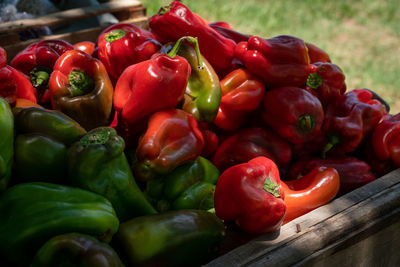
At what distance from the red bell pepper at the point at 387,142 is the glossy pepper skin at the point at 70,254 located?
55.9 inches

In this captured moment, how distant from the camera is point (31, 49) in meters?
2.20

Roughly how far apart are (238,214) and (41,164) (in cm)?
73

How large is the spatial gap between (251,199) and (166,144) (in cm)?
41

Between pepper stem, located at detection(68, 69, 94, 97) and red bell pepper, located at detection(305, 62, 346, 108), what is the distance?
→ 1.04 metres

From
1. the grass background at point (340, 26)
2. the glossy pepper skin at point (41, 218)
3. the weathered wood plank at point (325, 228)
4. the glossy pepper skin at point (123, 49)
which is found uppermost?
the glossy pepper skin at point (123, 49)

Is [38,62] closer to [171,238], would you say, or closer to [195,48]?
[195,48]

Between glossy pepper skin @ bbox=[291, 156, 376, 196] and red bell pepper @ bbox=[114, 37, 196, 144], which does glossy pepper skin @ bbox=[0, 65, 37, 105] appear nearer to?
red bell pepper @ bbox=[114, 37, 196, 144]

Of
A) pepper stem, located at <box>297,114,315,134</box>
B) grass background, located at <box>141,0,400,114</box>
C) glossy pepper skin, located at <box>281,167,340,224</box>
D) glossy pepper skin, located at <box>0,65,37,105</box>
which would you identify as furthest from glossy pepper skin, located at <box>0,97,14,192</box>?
grass background, located at <box>141,0,400,114</box>

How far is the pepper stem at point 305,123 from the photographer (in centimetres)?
207

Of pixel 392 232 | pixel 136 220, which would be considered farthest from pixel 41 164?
pixel 392 232

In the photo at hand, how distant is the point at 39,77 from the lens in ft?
6.89

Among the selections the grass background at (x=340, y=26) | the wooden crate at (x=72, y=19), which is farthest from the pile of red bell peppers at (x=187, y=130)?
the grass background at (x=340, y=26)

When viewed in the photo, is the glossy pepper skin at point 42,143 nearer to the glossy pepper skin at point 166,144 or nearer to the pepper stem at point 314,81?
the glossy pepper skin at point 166,144

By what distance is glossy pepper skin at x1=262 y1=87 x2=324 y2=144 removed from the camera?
2070mm
